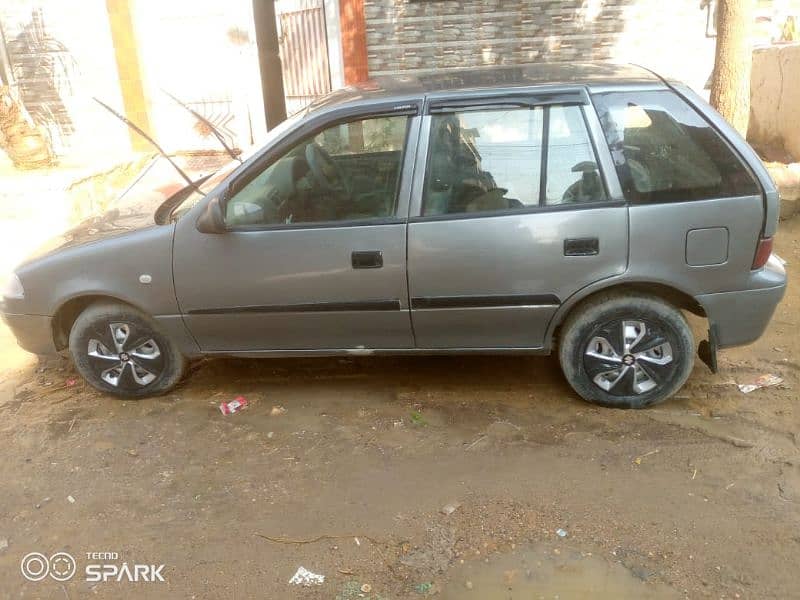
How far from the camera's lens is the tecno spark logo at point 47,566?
291 centimetres

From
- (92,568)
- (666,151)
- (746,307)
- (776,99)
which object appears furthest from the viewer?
(776,99)

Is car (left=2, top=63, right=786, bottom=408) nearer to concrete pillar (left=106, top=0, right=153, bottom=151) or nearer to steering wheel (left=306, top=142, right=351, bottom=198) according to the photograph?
steering wheel (left=306, top=142, right=351, bottom=198)

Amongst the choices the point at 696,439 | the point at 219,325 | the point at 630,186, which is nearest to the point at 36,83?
the point at 219,325

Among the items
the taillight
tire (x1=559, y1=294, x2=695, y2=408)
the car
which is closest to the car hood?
the car

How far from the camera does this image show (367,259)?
11.8 ft

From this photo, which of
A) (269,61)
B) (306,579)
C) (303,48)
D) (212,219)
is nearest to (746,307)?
(306,579)

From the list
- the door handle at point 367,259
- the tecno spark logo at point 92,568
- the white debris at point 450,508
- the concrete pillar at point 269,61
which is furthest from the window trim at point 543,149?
the concrete pillar at point 269,61

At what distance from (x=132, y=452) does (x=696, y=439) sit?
2925 millimetres

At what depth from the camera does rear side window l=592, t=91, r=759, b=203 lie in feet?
11.2

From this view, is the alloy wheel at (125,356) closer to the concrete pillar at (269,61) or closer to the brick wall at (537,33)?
the brick wall at (537,33)

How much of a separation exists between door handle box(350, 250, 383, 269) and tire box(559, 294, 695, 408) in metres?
1.05

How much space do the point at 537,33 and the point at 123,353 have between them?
6.78m

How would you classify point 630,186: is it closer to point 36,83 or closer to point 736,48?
point 736,48

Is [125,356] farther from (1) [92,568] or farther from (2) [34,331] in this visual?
(1) [92,568]
